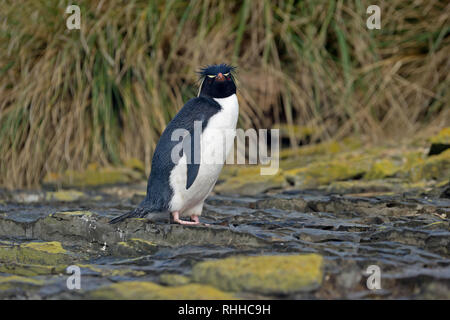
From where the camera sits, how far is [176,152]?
11.6 feet

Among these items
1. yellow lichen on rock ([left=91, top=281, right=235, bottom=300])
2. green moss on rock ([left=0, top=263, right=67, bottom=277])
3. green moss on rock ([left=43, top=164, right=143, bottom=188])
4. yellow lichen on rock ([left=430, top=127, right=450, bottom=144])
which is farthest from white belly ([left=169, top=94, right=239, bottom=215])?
green moss on rock ([left=43, top=164, right=143, bottom=188])

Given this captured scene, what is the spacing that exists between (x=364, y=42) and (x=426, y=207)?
2.93m

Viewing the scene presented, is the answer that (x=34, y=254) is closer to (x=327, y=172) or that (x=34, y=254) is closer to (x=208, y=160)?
(x=208, y=160)

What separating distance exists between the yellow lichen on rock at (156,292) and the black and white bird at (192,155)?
1016 mm

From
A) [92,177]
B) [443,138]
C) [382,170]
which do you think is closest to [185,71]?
[92,177]

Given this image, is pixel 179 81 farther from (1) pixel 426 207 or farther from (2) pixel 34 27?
(1) pixel 426 207

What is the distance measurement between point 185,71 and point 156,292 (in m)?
3.96

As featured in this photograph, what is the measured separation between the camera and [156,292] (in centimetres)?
244

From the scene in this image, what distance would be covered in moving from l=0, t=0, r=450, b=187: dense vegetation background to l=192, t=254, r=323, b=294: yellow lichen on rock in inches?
133

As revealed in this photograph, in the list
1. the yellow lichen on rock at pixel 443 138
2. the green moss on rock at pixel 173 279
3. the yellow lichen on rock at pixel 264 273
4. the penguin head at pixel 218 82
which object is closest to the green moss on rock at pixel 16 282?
the green moss on rock at pixel 173 279

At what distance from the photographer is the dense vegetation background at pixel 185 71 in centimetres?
588

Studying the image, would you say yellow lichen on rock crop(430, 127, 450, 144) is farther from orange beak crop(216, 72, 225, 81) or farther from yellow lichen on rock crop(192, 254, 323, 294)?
yellow lichen on rock crop(192, 254, 323, 294)

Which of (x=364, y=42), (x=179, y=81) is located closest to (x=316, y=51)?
Answer: (x=364, y=42)
